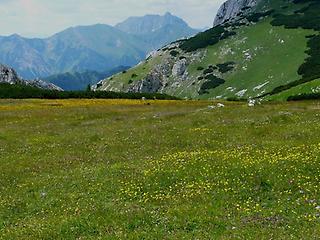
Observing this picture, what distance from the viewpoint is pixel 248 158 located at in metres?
27.8

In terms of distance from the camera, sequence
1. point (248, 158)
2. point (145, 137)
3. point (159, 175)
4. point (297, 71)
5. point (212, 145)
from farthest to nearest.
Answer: point (297, 71), point (145, 137), point (212, 145), point (248, 158), point (159, 175)

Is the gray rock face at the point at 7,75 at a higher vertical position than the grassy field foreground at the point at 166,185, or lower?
higher

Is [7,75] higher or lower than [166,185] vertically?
higher

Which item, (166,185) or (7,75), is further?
(7,75)

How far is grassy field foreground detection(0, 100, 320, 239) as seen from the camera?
738 inches

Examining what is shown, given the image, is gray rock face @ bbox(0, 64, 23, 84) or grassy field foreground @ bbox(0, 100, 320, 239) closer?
grassy field foreground @ bbox(0, 100, 320, 239)

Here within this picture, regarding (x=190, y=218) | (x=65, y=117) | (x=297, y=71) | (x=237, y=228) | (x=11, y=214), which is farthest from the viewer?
(x=297, y=71)

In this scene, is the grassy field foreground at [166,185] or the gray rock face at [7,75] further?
the gray rock face at [7,75]

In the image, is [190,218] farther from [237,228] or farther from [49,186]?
[49,186]

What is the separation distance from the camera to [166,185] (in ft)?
82.0

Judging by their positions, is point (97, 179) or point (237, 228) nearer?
point (237, 228)

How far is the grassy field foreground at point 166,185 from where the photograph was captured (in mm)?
18750

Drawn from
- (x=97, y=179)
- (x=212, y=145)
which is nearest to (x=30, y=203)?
(x=97, y=179)

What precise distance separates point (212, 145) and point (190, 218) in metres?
17.0
